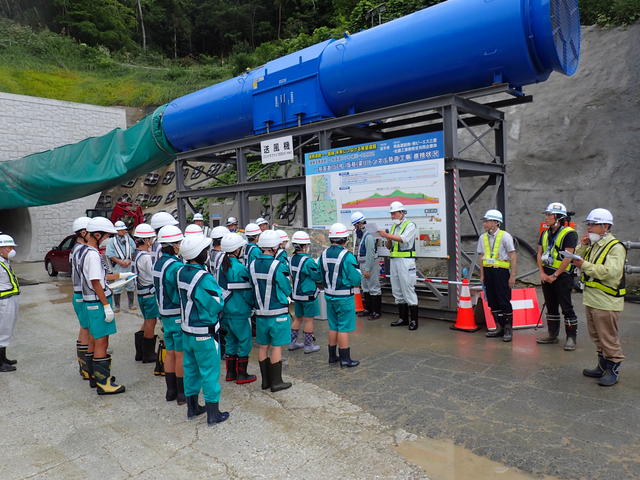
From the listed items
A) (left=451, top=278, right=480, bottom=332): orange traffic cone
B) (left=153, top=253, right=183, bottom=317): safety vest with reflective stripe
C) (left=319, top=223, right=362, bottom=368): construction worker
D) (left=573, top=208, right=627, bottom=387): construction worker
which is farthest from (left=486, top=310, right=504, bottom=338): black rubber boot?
(left=153, top=253, right=183, bottom=317): safety vest with reflective stripe

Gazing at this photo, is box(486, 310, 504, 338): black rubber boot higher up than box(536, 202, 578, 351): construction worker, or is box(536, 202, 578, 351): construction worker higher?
box(536, 202, 578, 351): construction worker

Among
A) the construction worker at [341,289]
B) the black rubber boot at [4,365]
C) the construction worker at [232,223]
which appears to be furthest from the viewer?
the construction worker at [232,223]

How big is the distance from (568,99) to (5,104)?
72.2 feet

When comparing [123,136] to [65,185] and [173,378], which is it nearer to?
[65,185]

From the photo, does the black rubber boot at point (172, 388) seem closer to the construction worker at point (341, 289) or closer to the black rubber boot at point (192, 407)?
the black rubber boot at point (192, 407)

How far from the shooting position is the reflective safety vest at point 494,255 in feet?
20.9

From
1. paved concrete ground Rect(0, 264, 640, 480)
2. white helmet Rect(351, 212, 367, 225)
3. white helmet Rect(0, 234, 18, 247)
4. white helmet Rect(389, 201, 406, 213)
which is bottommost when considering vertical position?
paved concrete ground Rect(0, 264, 640, 480)

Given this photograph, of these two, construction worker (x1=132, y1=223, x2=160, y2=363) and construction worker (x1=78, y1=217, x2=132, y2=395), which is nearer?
construction worker (x1=78, y1=217, x2=132, y2=395)

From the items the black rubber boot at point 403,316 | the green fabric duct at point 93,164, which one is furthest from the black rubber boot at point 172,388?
the green fabric duct at point 93,164

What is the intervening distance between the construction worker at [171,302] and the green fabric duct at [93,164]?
295 inches

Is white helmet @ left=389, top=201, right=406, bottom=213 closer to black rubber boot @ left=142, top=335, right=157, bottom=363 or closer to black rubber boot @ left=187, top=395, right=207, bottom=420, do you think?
black rubber boot @ left=142, top=335, right=157, bottom=363

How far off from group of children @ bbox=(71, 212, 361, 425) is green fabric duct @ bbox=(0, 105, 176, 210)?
19.6 ft

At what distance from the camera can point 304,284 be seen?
601 cm

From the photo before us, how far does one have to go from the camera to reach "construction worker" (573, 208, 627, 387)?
444cm
